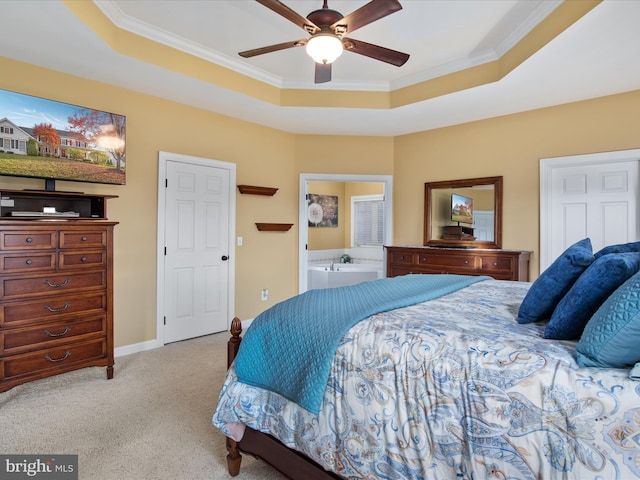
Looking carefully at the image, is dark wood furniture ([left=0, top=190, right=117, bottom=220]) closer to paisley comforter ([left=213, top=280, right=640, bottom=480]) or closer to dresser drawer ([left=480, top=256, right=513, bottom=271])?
paisley comforter ([left=213, top=280, right=640, bottom=480])

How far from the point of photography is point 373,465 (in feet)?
4.19

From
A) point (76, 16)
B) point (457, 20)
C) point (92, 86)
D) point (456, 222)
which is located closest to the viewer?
point (76, 16)

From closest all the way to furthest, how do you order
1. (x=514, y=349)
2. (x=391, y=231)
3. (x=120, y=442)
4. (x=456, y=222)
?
(x=514, y=349) → (x=120, y=442) → (x=456, y=222) → (x=391, y=231)

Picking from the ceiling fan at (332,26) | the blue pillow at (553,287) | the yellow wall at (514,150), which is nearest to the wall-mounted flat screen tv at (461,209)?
the yellow wall at (514,150)

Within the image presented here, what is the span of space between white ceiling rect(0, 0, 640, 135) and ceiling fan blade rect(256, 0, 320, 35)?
554 mm

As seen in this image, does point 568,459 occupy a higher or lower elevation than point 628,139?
lower

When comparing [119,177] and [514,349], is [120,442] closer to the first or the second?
[514,349]

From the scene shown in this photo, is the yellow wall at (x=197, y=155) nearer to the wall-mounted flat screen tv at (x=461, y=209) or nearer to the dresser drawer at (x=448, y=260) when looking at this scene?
the wall-mounted flat screen tv at (x=461, y=209)

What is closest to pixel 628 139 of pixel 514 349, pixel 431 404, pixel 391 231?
pixel 391 231

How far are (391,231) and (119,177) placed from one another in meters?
3.51

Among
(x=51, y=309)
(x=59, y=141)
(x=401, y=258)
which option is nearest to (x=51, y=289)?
(x=51, y=309)

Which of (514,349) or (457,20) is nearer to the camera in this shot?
(514,349)

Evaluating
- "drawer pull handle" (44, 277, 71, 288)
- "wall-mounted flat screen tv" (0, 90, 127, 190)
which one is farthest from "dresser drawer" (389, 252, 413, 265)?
"drawer pull handle" (44, 277, 71, 288)

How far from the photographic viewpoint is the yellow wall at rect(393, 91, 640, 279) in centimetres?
364
